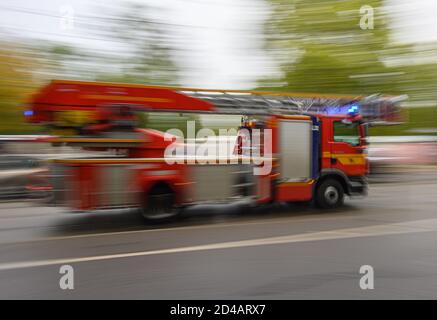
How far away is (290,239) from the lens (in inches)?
268

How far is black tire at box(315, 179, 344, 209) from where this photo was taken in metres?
9.41

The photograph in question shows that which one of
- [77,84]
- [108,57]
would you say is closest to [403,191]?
[77,84]

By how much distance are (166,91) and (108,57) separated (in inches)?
525

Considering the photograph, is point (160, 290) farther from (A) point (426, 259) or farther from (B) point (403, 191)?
(B) point (403, 191)

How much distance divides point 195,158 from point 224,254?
2.71m

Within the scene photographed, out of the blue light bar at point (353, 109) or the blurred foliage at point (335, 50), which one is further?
the blurred foliage at point (335, 50)

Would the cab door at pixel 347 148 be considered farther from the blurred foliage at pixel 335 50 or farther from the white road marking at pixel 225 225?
the blurred foliage at pixel 335 50

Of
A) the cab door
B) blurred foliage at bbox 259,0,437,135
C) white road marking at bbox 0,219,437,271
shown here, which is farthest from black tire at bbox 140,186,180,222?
blurred foliage at bbox 259,0,437,135

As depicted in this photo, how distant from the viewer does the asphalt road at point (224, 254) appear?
462 centimetres

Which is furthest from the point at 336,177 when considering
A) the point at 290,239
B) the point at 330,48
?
the point at 330,48

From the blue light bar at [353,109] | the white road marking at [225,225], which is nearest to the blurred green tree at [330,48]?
the blue light bar at [353,109]

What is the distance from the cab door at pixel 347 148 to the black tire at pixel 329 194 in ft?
1.21

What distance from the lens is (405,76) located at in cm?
2539

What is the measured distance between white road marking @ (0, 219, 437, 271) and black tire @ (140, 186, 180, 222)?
1.89 meters
